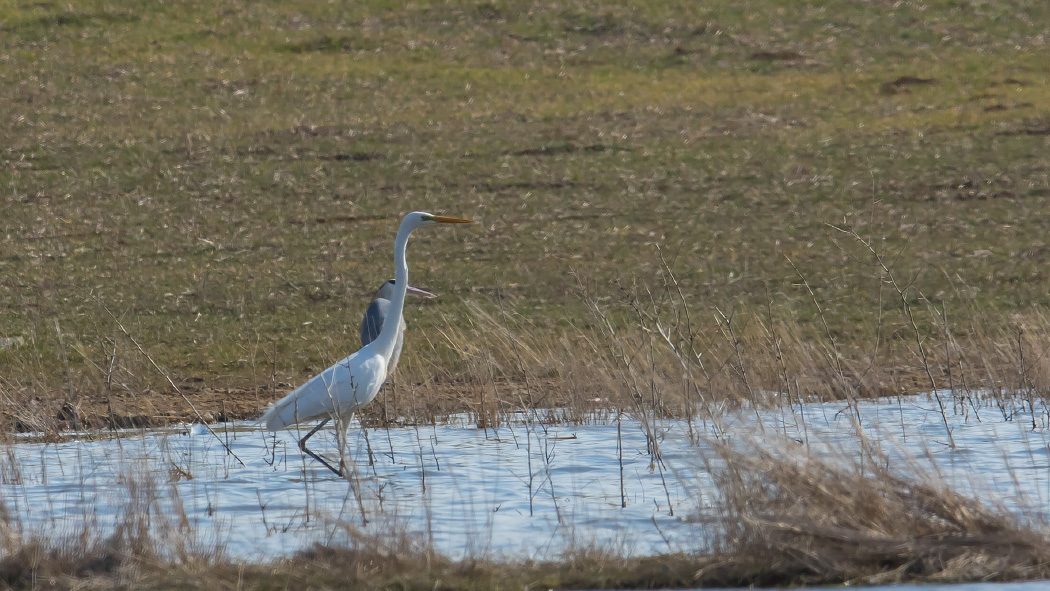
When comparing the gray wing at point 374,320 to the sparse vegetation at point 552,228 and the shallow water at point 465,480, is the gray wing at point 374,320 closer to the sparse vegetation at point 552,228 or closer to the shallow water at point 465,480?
the sparse vegetation at point 552,228

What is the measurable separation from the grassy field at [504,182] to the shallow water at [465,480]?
766 millimetres

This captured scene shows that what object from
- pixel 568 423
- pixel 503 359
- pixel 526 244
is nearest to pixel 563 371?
pixel 568 423

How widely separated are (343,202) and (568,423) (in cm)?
1462

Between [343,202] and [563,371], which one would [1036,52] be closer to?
[343,202]

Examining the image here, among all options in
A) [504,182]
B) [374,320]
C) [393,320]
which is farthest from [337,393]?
[504,182]

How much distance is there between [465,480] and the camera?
350 inches

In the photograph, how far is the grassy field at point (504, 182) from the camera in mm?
14992

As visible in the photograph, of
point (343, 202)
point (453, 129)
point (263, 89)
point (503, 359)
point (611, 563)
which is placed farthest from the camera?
point (263, 89)

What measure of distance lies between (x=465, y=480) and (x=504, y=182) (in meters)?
18.0

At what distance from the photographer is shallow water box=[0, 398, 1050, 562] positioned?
7105 millimetres

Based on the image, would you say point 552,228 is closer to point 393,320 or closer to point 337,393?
point 393,320

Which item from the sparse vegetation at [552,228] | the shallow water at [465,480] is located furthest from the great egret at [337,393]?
the sparse vegetation at [552,228]

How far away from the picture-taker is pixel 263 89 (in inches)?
1345

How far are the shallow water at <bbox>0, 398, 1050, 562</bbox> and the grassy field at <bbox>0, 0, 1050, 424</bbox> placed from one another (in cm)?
77
